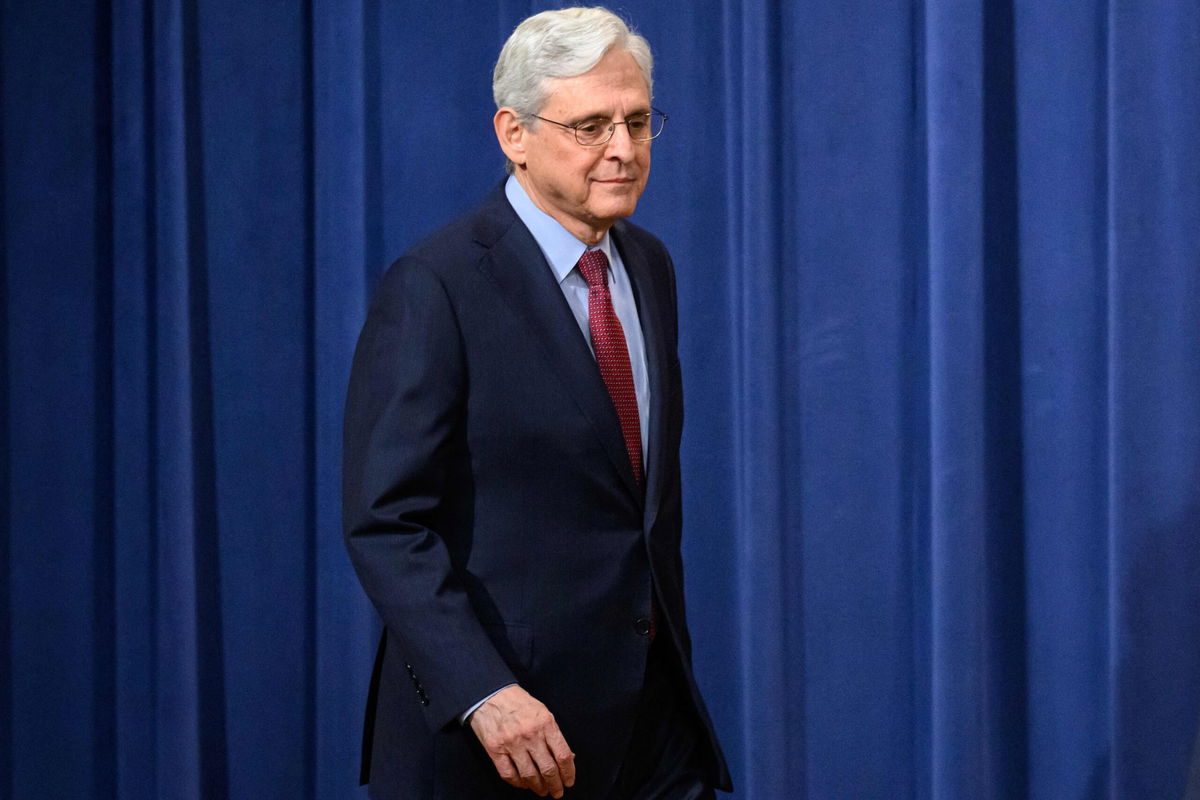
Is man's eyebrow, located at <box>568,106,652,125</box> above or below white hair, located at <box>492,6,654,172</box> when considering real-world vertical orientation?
below

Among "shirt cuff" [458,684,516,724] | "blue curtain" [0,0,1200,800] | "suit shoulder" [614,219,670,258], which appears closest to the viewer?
"shirt cuff" [458,684,516,724]

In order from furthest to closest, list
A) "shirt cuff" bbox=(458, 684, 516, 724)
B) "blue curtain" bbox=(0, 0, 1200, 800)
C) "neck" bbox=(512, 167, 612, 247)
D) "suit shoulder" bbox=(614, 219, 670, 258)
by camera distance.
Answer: "blue curtain" bbox=(0, 0, 1200, 800), "suit shoulder" bbox=(614, 219, 670, 258), "neck" bbox=(512, 167, 612, 247), "shirt cuff" bbox=(458, 684, 516, 724)

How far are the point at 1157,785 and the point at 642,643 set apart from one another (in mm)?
1488

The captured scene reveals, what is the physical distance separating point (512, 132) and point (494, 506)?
46 centimetres

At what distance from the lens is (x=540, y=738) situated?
150 centimetres

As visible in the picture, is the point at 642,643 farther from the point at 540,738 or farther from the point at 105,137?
the point at 105,137

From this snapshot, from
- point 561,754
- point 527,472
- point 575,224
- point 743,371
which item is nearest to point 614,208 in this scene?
point 575,224

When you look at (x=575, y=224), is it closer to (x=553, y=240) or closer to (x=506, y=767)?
(x=553, y=240)

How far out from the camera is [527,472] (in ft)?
5.24

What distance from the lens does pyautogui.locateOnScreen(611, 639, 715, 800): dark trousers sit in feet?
5.66

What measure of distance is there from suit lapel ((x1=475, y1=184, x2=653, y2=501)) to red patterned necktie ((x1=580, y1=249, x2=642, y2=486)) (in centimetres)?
3

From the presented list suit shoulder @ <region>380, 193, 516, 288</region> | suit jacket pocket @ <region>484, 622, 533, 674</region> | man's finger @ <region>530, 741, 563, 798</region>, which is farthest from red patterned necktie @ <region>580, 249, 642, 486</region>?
man's finger @ <region>530, 741, 563, 798</region>

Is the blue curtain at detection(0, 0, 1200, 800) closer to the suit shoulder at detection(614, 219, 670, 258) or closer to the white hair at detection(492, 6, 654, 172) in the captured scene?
the suit shoulder at detection(614, 219, 670, 258)

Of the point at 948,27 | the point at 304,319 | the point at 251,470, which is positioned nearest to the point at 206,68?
the point at 304,319
